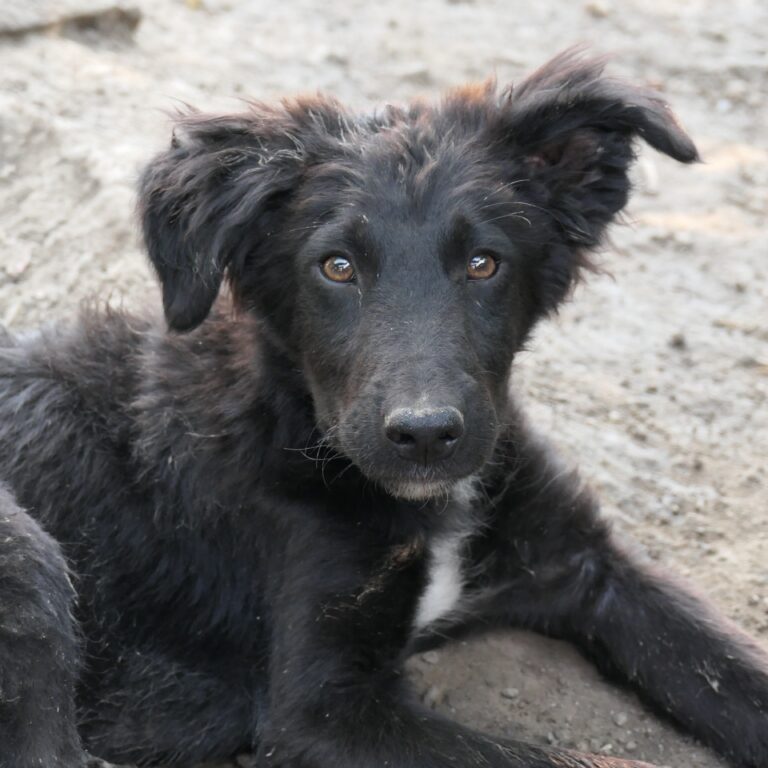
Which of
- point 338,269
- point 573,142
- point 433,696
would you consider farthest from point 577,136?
point 433,696

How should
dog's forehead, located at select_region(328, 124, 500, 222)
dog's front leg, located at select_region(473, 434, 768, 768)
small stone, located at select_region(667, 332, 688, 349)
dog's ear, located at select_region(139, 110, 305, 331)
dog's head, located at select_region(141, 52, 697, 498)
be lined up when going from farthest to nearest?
small stone, located at select_region(667, 332, 688, 349) < dog's front leg, located at select_region(473, 434, 768, 768) < dog's ear, located at select_region(139, 110, 305, 331) < dog's forehead, located at select_region(328, 124, 500, 222) < dog's head, located at select_region(141, 52, 697, 498)

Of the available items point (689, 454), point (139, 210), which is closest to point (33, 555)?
point (139, 210)

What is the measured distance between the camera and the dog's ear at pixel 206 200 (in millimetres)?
4344

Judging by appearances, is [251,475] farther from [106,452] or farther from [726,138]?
[726,138]

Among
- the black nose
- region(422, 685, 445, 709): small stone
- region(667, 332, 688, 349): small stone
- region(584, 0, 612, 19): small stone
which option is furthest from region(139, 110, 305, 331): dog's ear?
region(584, 0, 612, 19): small stone

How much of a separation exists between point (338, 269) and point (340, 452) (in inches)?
23.7

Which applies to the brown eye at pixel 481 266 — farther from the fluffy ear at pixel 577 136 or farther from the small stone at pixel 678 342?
the small stone at pixel 678 342

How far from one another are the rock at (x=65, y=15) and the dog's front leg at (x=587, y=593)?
4315mm

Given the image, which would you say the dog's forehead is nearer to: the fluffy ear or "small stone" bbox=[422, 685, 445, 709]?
the fluffy ear

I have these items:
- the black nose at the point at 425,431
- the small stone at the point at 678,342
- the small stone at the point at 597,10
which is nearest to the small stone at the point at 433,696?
the black nose at the point at 425,431

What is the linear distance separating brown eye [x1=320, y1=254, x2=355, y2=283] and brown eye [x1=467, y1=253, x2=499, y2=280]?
1.24 feet

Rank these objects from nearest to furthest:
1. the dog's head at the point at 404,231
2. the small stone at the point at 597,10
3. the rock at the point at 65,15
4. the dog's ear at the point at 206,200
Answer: the dog's head at the point at 404,231, the dog's ear at the point at 206,200, the rock at the point at 65,15, the small stone at the point at 597,10

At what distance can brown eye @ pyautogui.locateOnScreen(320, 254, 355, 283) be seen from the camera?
427 cm

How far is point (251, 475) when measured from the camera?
4566 millimetres
